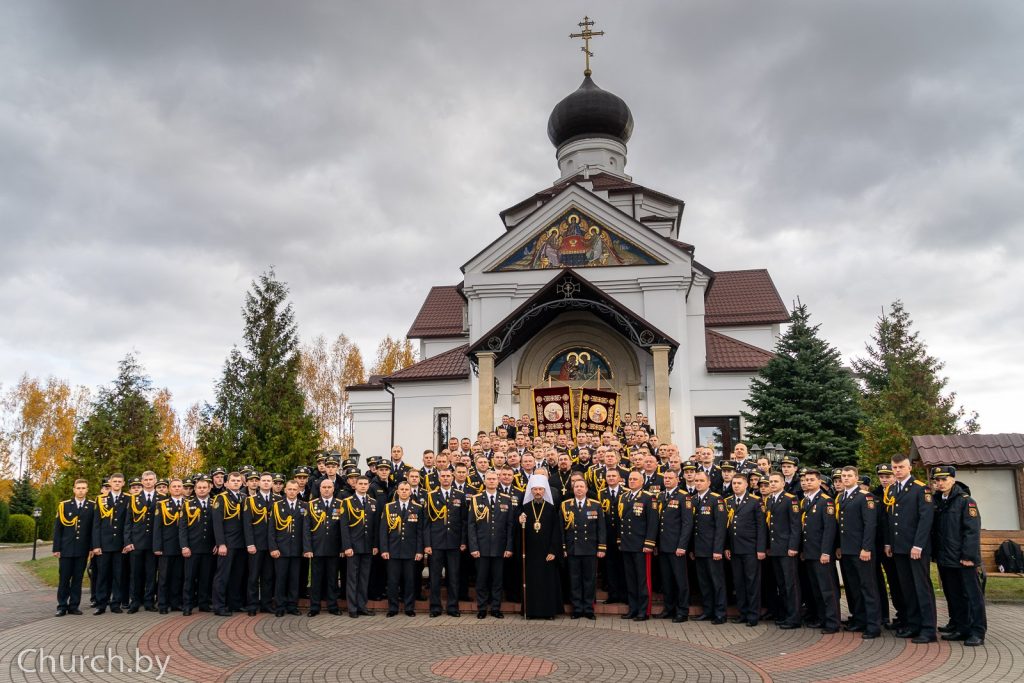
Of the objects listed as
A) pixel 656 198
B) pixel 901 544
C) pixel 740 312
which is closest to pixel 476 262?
pixel 656 198

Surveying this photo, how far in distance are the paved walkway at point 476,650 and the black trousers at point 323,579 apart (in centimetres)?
19

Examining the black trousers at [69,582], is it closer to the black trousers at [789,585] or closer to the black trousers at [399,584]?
the black trousers at [399,584]

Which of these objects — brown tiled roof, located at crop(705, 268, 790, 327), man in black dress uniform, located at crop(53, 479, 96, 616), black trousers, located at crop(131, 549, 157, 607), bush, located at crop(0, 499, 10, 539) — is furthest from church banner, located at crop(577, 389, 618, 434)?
bush, located at crop(0, 499, 10, 539)

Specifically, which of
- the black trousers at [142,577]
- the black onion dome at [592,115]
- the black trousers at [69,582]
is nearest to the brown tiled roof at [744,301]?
the black onion dome at [592,115]

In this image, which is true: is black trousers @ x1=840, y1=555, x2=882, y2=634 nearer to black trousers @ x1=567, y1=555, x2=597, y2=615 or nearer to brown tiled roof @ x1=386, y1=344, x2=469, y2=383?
black trousers @ x1=567, y1=555, x2=597, y2=615

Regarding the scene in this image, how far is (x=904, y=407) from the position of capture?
920 inches

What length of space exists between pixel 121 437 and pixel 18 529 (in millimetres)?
15413

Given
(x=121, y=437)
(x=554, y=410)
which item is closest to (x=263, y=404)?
(x=121, y=437)

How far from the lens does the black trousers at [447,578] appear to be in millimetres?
8805

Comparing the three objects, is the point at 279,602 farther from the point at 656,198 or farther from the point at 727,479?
the point at 656,198

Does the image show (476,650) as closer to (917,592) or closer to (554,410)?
(917,592)

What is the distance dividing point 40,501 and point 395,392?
587 inches

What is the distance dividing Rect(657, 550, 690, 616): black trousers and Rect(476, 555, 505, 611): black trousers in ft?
6.46

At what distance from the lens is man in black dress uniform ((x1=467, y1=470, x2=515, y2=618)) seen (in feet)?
28.8
